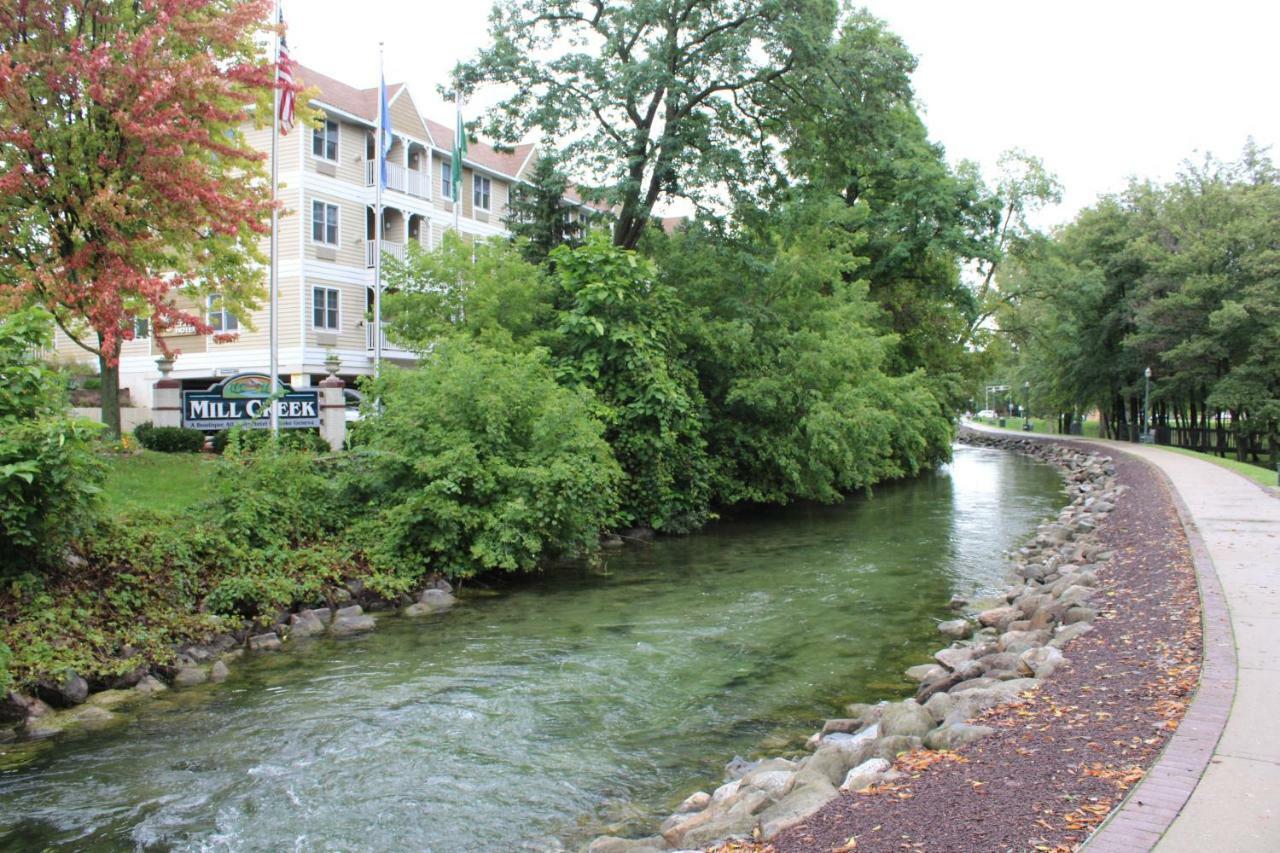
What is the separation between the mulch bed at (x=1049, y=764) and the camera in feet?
14.0

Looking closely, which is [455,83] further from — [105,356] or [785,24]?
[105,356]

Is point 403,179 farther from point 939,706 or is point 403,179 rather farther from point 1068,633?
point 939,706

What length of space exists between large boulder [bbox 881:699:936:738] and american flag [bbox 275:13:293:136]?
15819mm

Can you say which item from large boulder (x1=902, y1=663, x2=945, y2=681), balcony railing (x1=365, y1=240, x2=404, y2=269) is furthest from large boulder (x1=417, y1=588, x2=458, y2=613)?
balcony railing (x1=365, y1=240, x2=404, y2=269)

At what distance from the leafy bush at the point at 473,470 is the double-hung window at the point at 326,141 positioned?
17.3 metres

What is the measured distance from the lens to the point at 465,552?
1423 cm

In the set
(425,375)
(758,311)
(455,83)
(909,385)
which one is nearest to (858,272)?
(909,385)

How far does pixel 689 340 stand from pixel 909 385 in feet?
27.7

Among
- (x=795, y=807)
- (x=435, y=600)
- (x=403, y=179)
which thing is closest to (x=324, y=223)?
(x=403, y=179)

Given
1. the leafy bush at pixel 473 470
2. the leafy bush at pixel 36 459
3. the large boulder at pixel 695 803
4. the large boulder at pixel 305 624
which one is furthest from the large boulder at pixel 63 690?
the large boulder at pixel 695 803

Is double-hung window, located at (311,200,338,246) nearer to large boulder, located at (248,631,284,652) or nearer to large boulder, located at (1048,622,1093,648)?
large boulder, located at (248,631,284,652)

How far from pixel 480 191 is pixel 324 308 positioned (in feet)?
29.8

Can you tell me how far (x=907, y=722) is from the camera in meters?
6.62

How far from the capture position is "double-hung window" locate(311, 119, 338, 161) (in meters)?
29.6
